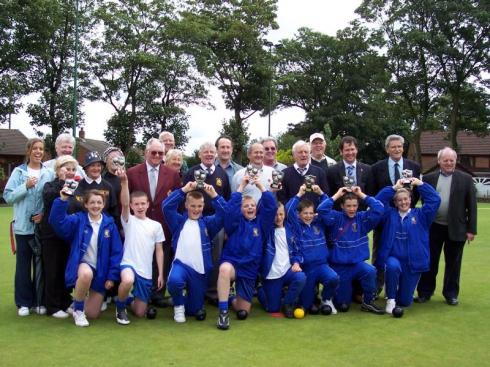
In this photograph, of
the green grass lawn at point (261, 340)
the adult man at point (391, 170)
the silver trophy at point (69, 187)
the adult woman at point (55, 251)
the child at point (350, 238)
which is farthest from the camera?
the adult man at point (391, 170)

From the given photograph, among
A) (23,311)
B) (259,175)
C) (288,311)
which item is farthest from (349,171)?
(23,311)

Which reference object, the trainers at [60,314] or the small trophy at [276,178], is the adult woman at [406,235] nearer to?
the small trophy at [276,178]

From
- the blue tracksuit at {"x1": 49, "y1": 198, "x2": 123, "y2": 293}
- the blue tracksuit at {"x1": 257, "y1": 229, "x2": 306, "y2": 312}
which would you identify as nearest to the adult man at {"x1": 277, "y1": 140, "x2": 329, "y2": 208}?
the blue tracksuit at {"x1": 257, "y1": 229, "x2": 306, "y2": 312}

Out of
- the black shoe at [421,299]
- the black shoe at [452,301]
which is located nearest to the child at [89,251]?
the black shoe at [421,299]

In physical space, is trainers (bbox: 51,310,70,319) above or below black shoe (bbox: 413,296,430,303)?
above

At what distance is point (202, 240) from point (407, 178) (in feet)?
8.66

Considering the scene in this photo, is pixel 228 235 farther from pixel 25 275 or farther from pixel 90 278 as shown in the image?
pixel 25 275

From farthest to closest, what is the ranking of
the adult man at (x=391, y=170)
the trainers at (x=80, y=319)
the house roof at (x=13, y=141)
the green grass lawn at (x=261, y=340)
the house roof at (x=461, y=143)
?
the house roof at (x=461, y=143), the house roof at (x=13, y=141), the adult man at (x=391, y=170), the trainers at (x=80, y=319), the green grass lawn at (x=261, y=340)

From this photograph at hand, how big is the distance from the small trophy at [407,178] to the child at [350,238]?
43 cm

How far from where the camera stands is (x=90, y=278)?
18.7 ft

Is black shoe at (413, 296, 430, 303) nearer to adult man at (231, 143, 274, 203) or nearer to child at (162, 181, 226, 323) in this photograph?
adult man at (231, 143, 274, 203)

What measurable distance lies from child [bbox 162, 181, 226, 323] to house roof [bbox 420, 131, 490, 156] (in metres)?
47.2

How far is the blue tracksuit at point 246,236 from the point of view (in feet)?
20.1

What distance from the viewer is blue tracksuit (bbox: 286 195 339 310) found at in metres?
6.37
